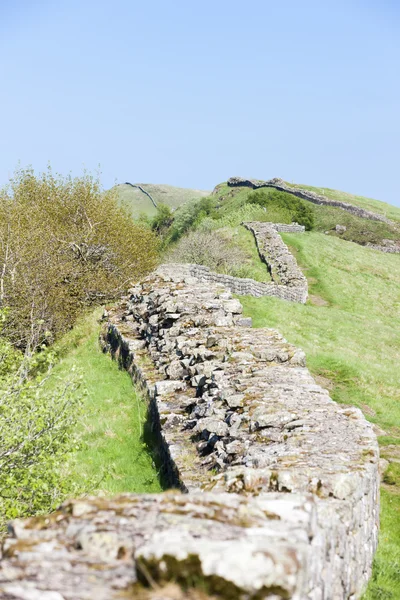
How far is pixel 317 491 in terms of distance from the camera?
22.3ft

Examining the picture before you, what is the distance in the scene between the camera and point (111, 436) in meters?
15.0

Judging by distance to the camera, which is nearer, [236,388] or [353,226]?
[236,388]

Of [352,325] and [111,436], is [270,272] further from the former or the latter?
[111,436]

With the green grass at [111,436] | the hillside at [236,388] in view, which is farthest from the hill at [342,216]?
the green grass at [111,436]

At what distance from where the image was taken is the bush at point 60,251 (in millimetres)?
30844

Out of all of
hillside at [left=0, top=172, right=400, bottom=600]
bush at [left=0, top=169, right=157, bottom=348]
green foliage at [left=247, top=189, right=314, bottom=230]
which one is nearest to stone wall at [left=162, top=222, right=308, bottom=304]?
hillside at [left=0, top=172, right=400, bottom=600]

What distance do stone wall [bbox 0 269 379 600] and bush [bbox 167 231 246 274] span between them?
2978 centimetres

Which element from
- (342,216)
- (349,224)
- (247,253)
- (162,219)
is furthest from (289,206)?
(162,219)

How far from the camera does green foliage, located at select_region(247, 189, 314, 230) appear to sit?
74.2 meters

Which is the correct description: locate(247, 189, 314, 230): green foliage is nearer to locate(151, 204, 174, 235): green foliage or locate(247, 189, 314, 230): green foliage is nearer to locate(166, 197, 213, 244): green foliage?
locate(166, 197, 213, 244): green foliage

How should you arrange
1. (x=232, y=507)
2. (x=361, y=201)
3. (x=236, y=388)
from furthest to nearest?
(x=361, y=201) → (x=236, y=388) → (x=232, y=507)

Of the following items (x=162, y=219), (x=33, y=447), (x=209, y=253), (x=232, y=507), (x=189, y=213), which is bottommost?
(x=33, y=447)

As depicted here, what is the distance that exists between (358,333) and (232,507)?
2646 cm

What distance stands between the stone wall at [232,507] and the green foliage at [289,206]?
2279 inches
